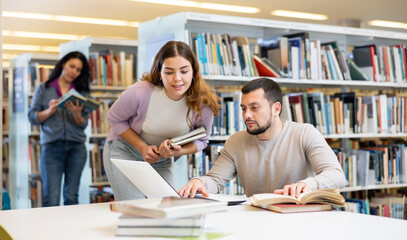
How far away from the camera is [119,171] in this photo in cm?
248

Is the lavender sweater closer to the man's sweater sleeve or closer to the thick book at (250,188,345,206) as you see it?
the man's sweater sleeve

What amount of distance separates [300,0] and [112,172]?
6.04 meters

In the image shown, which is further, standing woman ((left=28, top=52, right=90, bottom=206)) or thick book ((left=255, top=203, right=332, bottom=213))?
standing woman ((left=28, top=52, right=90, bottom=206))

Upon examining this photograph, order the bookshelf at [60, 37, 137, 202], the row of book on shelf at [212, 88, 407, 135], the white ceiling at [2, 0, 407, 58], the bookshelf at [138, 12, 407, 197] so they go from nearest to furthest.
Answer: the bookshelf at [138, 12, 407, 197] < the row of book on shelf at [212, 88, 407, 135] < the bookshelf at [60, 37, 137, 202] < the white ceiling at [2, 0, 407, 58]

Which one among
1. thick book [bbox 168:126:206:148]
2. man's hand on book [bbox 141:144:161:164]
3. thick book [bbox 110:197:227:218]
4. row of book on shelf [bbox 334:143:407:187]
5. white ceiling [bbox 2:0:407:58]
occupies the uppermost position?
white ceiling [bbox 2:0:407:58]

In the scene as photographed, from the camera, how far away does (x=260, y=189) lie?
238cm

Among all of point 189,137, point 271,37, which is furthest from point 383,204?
point 189,137

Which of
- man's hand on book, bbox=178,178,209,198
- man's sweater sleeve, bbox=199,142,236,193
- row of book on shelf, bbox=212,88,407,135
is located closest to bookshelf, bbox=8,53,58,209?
row of book on shelf, bbox=212,88,407,135

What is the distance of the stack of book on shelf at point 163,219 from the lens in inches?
54.4

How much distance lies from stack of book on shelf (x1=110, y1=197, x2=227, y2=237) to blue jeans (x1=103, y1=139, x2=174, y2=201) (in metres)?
1.01

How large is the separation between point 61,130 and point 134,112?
1993mm

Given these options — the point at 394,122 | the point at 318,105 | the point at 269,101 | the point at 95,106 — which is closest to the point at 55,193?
the point at 95,106

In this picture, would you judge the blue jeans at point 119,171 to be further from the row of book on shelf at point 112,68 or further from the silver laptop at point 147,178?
the row of book on shelf at point 112,68

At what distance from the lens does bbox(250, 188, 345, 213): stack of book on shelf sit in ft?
6.00
